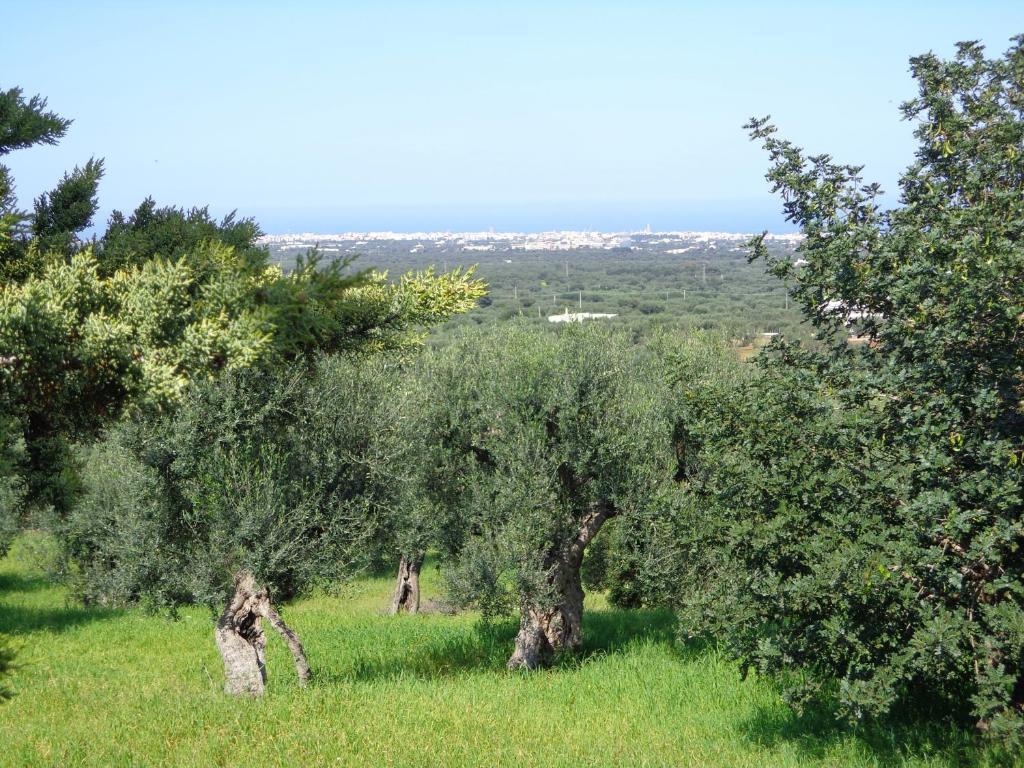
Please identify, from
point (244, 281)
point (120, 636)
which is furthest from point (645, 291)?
point (244, 281)

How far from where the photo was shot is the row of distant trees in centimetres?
829

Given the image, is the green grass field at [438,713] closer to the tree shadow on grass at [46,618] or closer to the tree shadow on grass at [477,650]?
the tree shadow on grass at [477,650]

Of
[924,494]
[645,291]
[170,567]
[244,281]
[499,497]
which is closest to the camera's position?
[924,494]

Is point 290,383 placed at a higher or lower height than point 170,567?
higher

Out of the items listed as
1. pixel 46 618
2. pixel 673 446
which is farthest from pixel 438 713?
pixel 46 618

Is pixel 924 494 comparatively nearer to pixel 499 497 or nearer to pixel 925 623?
pixel 925 623

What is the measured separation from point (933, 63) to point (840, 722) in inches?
348

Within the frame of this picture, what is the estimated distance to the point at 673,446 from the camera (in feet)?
65.5

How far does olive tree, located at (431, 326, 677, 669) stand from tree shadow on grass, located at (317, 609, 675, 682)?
0.86m

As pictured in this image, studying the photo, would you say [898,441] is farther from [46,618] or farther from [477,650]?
[46,618]

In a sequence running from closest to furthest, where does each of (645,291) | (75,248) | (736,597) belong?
(736,597) → (75,248) → (645,291)

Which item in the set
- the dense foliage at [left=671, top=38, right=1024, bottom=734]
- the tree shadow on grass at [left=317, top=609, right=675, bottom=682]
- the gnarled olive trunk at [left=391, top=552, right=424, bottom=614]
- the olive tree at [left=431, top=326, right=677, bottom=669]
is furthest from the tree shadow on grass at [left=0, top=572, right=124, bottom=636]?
the dense foliage at [left=671, top=38, right=1024, bottom=734]

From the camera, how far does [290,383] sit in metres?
14.2

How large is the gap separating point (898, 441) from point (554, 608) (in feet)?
36.6
